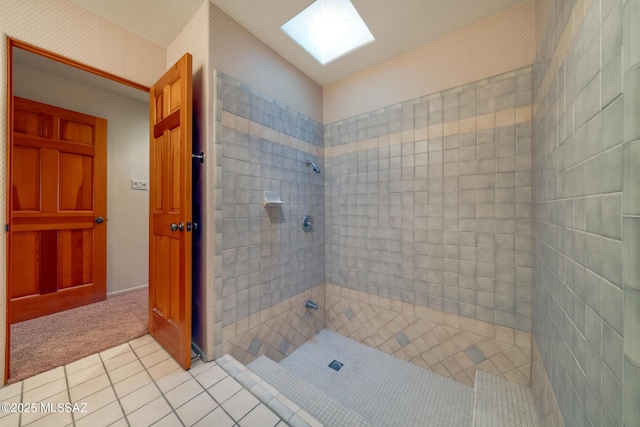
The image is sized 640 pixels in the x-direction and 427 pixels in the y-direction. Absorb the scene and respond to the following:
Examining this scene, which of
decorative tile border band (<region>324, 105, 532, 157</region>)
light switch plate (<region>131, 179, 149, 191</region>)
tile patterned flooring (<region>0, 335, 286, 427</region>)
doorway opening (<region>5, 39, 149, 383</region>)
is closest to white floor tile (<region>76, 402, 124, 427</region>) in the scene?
tile patterned flooring (<region>0, 335, 286, 427</region>)

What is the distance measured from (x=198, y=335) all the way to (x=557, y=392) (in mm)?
1911

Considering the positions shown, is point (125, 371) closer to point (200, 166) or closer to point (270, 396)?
point (270, 396)

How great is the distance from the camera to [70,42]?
4.60 ft

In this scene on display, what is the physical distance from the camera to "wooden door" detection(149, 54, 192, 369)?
138cm

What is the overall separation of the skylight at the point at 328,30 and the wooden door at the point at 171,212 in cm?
93

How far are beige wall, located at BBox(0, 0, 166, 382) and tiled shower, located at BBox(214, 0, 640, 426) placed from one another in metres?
0.78

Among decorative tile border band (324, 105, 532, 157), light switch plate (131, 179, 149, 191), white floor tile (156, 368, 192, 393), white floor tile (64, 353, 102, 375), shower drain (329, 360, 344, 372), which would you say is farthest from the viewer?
light switch plate (131, 179, 149, 191)

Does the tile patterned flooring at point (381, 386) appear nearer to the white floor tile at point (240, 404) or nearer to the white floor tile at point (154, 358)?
the white floor tile at point (240, 404)

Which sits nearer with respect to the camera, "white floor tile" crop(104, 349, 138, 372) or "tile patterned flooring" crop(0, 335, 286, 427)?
"tile patterned flooring" crop(0, 335, 286, 427)

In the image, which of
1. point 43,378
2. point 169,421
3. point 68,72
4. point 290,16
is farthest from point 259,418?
point 68,72

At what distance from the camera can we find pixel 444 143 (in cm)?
168

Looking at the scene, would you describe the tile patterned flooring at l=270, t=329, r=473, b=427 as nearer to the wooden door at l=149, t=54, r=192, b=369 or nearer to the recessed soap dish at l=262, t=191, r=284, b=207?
the wooden door at l=149, t=54, r=192, b=369

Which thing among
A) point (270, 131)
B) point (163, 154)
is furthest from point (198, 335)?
point (270, 131)

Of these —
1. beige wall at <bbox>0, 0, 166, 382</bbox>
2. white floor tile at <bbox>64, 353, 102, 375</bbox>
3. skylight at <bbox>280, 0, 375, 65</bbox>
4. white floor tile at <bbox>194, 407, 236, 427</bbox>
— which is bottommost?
white floor tile at <bbox>194, 407, 236, 427</bbox>
